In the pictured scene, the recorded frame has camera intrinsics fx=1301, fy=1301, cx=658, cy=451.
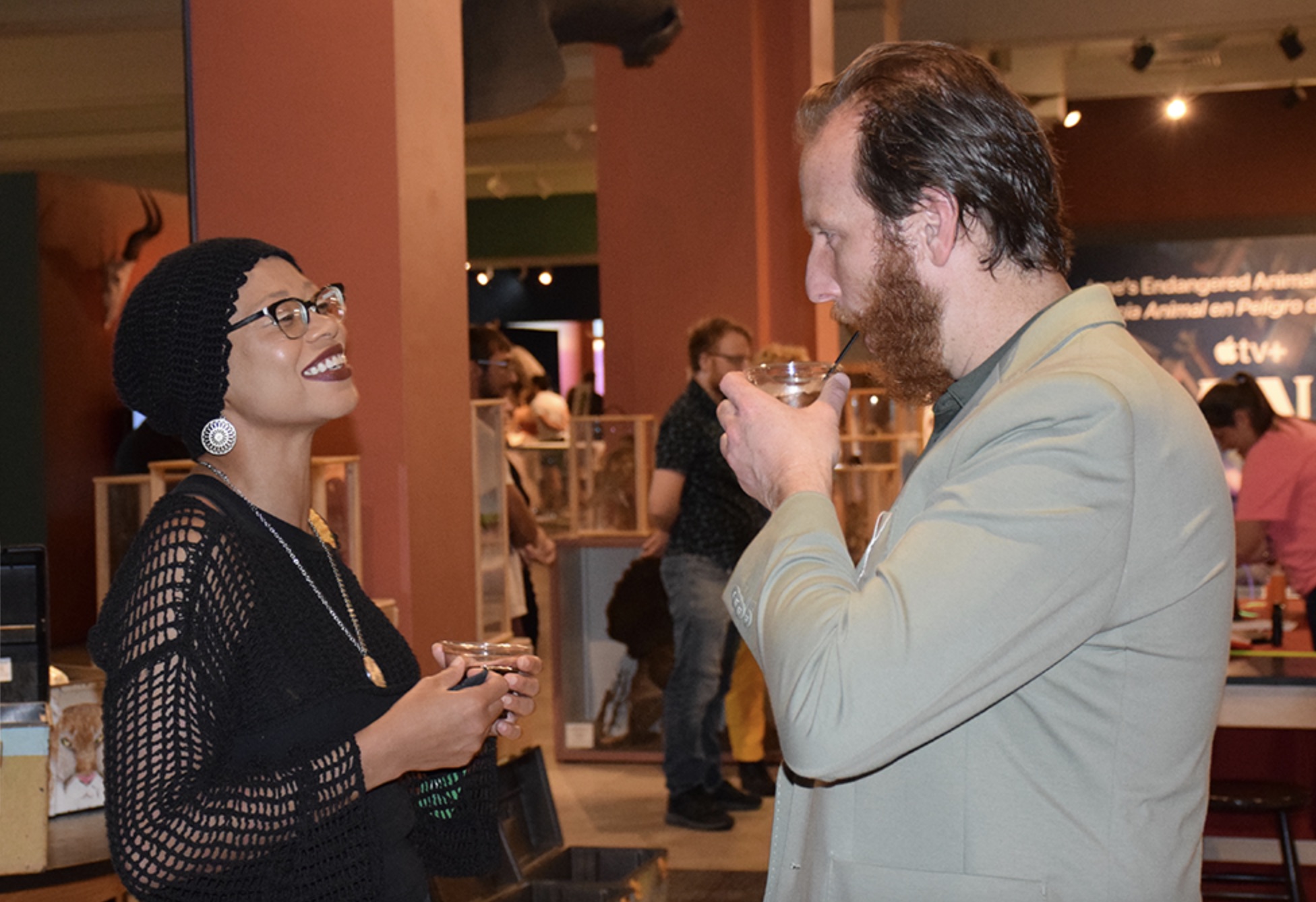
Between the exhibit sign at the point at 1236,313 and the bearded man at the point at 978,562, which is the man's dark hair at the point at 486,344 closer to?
the bearded man at the point at 978,562

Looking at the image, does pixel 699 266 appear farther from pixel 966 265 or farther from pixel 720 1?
pixel 966 265

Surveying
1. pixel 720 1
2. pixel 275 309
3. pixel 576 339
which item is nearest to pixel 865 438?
pixel 720 1

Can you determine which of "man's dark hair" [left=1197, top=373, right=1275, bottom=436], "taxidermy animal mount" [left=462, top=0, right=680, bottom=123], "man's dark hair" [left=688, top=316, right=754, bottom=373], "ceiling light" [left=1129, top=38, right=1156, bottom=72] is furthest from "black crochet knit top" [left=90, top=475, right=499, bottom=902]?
"ceiling light" [left=1129, top=38, right=1156, bottom=72]

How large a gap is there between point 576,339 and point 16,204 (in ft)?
58.1

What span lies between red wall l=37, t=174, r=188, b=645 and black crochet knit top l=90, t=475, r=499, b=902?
3.15ft

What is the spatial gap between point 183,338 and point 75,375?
97 centimetres

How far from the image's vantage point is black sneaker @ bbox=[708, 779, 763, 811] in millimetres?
5387

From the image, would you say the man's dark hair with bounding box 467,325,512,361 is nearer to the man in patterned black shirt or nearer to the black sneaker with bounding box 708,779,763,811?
the man in patterned black shirt

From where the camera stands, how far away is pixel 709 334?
510 cm

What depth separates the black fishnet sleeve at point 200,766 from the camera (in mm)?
1502

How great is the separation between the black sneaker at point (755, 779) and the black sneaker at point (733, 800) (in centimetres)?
14

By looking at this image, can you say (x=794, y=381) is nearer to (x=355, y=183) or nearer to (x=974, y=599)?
(x=974, y=599)

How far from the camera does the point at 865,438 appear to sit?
6.72 metres

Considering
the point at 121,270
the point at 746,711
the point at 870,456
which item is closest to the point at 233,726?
the point at 121,270
